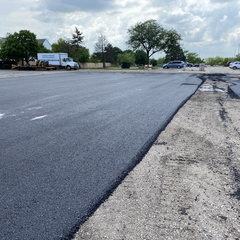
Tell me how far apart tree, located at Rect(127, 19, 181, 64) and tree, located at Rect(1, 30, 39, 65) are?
22820 mm

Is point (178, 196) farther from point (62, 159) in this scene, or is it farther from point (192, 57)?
point (192, 57)

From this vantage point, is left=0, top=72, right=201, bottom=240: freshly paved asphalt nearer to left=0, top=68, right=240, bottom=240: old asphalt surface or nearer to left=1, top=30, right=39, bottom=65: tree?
left=0, top=68, right=240, bottom=240: old asphalt surface

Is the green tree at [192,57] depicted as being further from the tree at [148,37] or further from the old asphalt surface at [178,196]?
the old asphalt surface at [178,196]

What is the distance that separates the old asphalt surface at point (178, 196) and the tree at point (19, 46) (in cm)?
5647

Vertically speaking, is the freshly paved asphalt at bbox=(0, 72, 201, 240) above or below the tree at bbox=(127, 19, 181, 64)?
below

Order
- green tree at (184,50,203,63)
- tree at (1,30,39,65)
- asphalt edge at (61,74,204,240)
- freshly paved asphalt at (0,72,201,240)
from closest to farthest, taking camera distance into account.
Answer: asphalt edge at (61,74,204,240), freshly paved asphalt at (0,72,201,240), tree at (1,30,39,65), green tree at (184,50,203,63)

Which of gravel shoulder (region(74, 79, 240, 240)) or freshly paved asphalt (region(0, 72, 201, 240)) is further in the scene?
freshly paved asphalt (region(0, 72, 201, 240))

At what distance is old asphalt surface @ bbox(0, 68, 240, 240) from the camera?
2287 millimetres

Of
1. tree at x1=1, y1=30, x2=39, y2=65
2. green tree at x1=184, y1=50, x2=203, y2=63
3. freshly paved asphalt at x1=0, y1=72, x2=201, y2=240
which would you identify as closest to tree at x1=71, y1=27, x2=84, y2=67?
tree at x1=1, y1=30, x2=39, y2=65

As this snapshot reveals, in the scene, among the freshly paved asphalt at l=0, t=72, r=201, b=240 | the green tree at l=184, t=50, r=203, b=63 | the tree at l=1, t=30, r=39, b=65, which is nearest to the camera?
the freshly paved asphalt at l=0, t=72, r=201, b=240

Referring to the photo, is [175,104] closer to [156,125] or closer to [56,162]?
[156,125]

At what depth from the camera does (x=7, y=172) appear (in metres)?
3.43

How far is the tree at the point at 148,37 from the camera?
56.3m

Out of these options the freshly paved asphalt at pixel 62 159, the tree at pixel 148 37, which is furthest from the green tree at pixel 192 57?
→ the freshly paved asphalt at pixel 62 159
